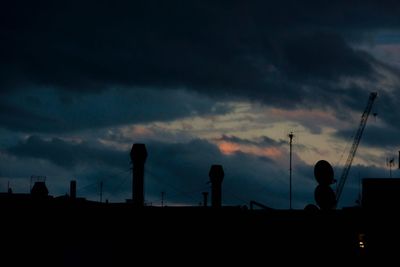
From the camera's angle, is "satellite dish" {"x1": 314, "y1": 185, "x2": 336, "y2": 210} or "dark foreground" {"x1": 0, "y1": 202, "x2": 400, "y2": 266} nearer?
"satellite dish" {"x1": 314, "y1": 185, "x2": 336, "y2": 210}

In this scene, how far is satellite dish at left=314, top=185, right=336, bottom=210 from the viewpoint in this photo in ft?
48.9

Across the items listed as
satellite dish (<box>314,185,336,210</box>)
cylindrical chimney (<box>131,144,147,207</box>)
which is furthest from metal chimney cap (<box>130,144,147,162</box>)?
satellite dish (<box>314,185,336,210</box>)

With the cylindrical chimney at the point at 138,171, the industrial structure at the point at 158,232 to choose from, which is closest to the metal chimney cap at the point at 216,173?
the cylindrical chimney at the point at 138,171

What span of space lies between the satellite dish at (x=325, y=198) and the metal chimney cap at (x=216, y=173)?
4799cm

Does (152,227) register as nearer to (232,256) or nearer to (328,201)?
(232,256)

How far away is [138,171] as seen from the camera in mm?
54094

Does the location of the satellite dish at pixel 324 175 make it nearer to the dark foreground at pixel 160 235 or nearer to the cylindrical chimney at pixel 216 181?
the dark foreground at pixel 160 235

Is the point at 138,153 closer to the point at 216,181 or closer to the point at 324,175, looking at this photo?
the point at 216,181

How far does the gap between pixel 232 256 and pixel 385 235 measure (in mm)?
11577

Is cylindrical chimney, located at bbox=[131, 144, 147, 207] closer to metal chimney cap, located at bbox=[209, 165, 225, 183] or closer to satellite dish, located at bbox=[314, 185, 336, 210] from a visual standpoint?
metal chimney cap, located at bbox=[209, 165, 225, 183]

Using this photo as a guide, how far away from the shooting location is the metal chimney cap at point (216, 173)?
63531 mm

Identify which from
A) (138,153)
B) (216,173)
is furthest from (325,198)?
(216,173)

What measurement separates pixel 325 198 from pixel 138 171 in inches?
1570

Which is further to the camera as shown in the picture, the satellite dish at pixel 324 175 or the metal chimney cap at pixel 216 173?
the metal chimney cap at pixel 216 173
